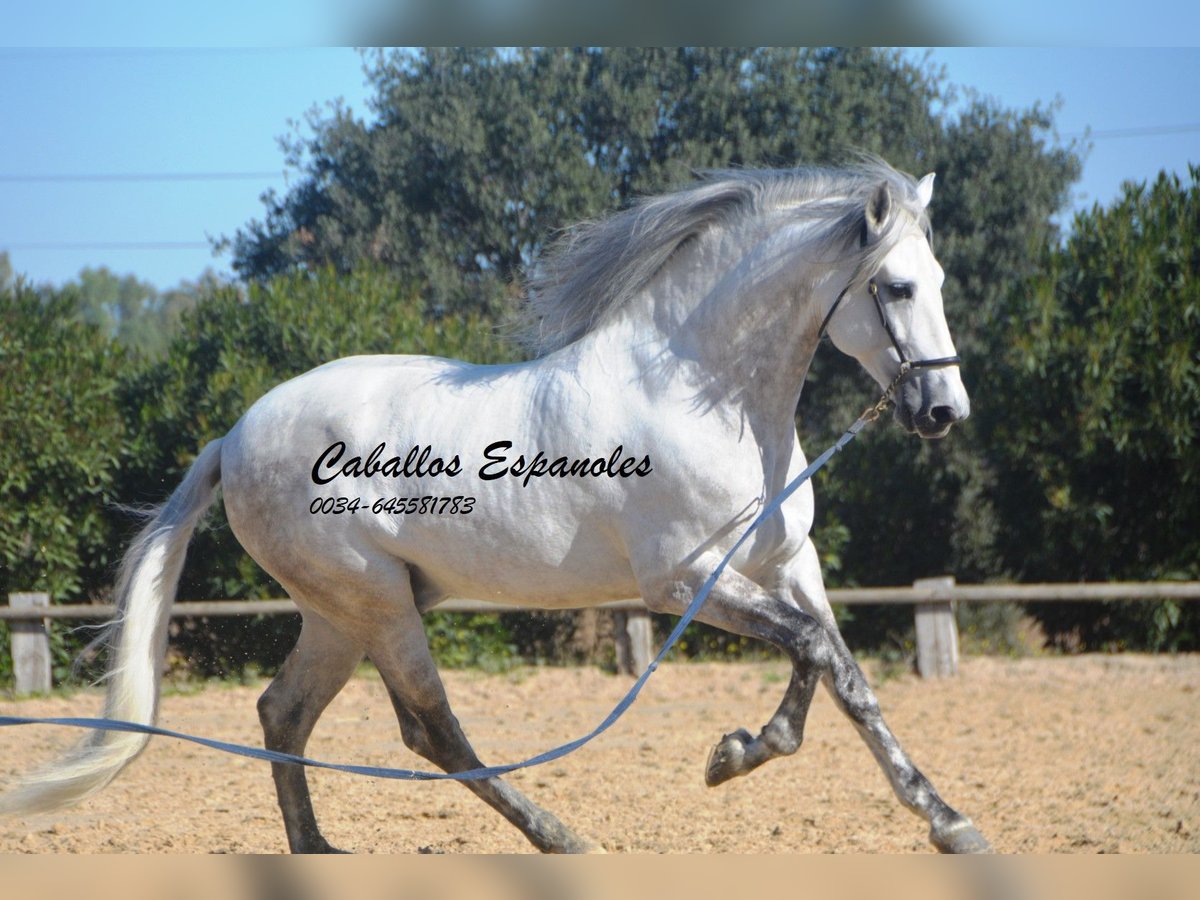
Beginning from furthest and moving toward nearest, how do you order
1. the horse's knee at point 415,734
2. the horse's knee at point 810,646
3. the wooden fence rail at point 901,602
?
the wooden fence rail at point 901,602
the horse's knee at point 415,734
the horse's knee at point 810,646

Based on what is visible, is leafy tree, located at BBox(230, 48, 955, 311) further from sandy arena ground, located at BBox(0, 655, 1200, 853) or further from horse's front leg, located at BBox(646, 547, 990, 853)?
horse's front leg, located at BBox(646, 547, 990, 853)

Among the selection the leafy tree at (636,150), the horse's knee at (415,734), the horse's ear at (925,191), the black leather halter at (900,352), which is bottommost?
the horse's knee at (415,734)

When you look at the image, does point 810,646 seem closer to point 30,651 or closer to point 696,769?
point 696,769

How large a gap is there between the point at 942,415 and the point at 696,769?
297 centimetres

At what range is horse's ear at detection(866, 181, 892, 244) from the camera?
3.33 meters

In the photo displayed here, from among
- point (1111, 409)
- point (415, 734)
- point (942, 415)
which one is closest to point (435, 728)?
point (415, 734)

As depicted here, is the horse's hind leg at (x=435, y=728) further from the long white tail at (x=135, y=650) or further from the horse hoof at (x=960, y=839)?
the horse hoof at (x=960, y=839)

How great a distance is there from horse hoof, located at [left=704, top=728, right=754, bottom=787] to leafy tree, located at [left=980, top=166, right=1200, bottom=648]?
566cm

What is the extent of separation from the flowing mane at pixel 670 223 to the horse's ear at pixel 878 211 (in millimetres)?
105

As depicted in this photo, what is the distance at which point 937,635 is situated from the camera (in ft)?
26.5

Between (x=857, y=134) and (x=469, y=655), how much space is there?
20.0 feet

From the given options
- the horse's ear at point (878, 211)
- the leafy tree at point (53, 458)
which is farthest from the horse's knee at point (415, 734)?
the leafy tree at point (53, 458)

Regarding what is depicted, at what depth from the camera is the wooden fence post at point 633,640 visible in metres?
8.52

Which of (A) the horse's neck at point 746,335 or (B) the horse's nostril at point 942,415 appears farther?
(A) the horse's neck at point 746,335
